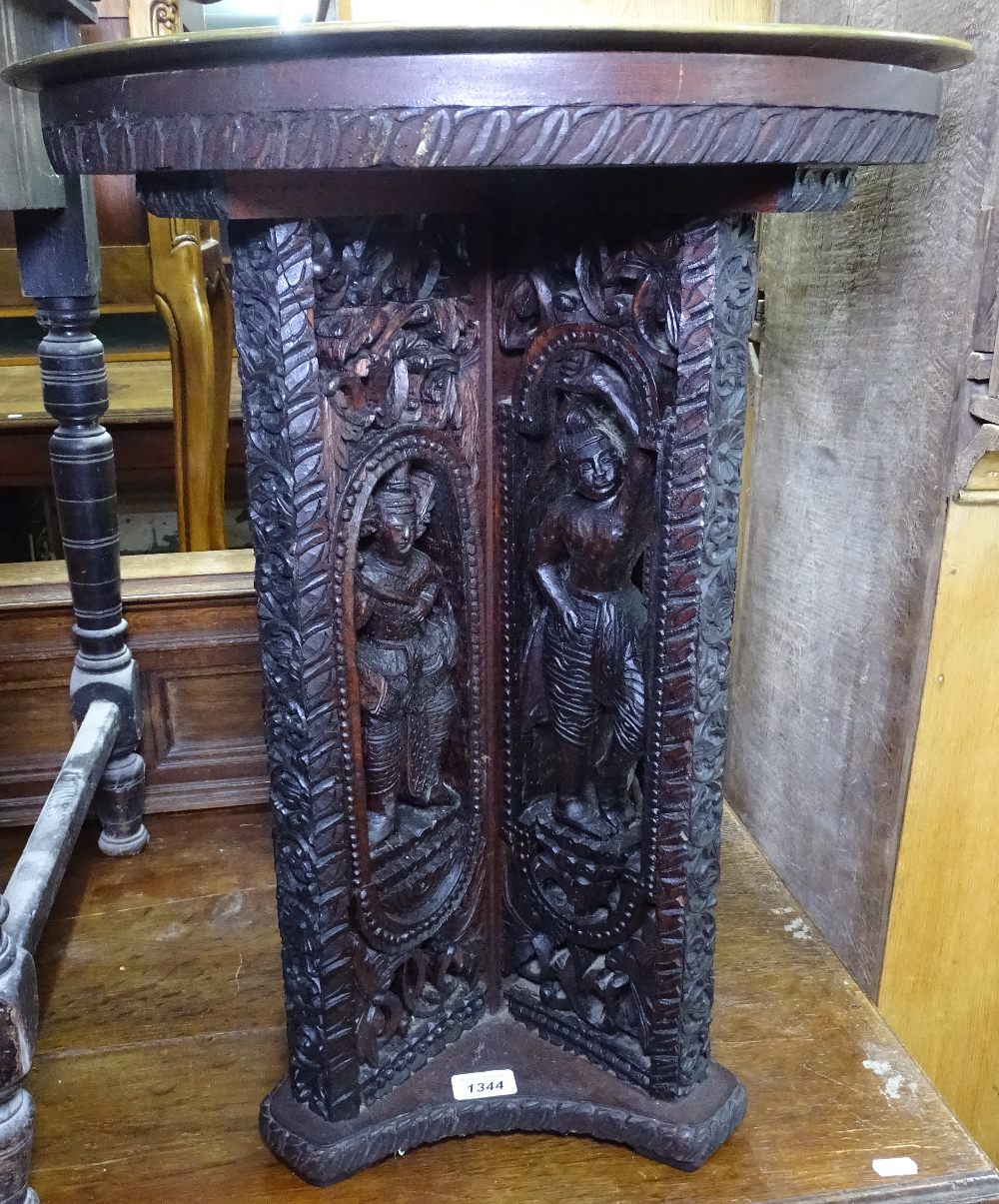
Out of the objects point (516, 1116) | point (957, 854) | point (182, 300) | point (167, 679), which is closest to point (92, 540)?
point (167, 679)

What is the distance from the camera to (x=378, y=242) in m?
0.84

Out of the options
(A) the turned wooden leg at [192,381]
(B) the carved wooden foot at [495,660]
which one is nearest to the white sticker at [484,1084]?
(B) the carved wooden foot at [495,660]

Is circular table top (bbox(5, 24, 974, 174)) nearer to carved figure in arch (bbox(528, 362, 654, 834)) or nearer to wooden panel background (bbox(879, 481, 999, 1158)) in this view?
carved figure in arch (bbox(528, 362, 654, 834))

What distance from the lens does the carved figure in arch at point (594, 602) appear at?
911 mm

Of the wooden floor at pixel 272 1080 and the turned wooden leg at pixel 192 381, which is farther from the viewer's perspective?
the turned wooden leg at pixel 192 381

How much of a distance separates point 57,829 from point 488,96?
834mm

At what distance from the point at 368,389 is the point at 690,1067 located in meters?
0.65

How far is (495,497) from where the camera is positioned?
99 cm

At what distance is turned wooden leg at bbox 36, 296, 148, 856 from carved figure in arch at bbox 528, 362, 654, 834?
0.63 meters

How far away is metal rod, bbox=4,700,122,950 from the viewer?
1.00m

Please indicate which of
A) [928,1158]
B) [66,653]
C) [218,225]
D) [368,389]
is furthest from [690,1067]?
[218,225]

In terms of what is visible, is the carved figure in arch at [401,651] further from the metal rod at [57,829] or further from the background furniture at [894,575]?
the background furniture at [894,575]

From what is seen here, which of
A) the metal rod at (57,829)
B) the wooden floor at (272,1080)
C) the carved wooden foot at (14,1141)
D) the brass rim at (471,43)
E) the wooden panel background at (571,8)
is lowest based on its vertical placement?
the wooden floor at (272,1080)

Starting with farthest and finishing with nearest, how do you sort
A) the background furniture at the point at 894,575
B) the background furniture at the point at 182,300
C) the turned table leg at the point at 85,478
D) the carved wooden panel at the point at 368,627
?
1. the background furniture at the point at 182,300
2. the turned table leg at the point at 85,478
3. the background furniture at the point at 894,575
4. the carved wooden panel at the point at 368,627
